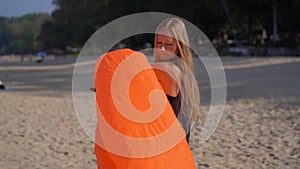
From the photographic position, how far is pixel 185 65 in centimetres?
237

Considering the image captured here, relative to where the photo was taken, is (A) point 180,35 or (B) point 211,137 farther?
(B) point 211,137

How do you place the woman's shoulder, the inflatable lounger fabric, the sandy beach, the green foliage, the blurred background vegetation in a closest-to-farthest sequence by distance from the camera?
the inflatable lounger fabric
the woman's shoulder
the sandy beach
the blurred background vegetation
the green foliage

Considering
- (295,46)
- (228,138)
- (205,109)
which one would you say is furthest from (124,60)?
(295,46)

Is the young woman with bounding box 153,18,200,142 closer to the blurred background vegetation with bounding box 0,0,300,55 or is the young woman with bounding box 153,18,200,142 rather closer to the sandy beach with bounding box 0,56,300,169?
the sandy beach with bounding box 0,56,300,169

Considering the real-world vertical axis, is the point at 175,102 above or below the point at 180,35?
below

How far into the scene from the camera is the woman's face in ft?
7.72

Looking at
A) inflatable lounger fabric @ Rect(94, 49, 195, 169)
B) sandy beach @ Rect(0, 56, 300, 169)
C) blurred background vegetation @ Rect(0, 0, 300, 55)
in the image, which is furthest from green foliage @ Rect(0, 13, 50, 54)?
inflatable lounger fabric @ Rect(94, 49, 195, 169)

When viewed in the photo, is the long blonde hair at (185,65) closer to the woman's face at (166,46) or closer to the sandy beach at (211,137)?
the woman's face at (166,46)

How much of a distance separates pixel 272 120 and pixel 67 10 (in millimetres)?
88528

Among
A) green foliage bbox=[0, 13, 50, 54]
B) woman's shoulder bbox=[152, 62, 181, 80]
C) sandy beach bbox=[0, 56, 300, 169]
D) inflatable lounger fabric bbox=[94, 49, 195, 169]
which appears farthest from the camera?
green foliage bbox=[0, 13, 50, 54]

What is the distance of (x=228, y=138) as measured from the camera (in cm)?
738

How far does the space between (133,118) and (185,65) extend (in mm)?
403

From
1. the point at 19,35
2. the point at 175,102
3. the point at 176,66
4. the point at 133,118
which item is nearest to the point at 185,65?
the point at 176,66

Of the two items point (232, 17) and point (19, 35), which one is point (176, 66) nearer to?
point (232, 17)
